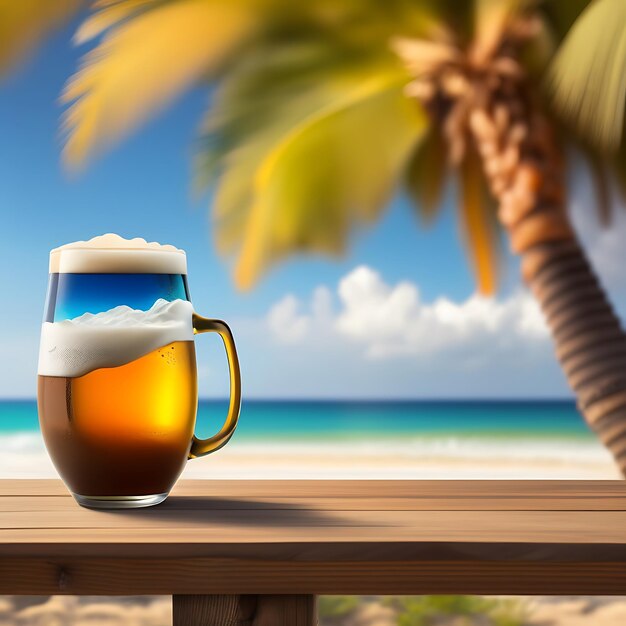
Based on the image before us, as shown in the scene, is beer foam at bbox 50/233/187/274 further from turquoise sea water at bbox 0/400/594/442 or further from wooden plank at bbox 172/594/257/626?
turquoise sea water at bbox 0/400/594/442

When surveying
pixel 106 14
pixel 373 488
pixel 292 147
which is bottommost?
pixel 373 488

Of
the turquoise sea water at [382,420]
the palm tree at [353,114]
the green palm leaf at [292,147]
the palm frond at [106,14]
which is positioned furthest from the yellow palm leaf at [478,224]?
the turquoise sea water at [382,420]

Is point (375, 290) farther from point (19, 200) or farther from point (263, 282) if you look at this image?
point (19, 200)

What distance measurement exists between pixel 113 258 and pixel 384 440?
11486 millimetres

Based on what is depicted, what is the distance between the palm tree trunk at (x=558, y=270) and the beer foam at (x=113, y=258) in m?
2.43

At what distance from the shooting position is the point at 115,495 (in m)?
0.62

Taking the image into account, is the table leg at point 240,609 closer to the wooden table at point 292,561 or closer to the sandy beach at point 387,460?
the wooden table at point 292,561

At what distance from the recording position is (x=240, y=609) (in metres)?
0.51

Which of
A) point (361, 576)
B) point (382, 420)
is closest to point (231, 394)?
point (361, 576)

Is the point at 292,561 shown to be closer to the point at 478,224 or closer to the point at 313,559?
the point at 313,559

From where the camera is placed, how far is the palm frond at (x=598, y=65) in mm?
2789

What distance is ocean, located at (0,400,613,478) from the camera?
10.0 m

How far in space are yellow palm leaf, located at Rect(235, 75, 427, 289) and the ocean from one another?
18.0 ft

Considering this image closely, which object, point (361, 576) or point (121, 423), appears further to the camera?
point (121, 423)
